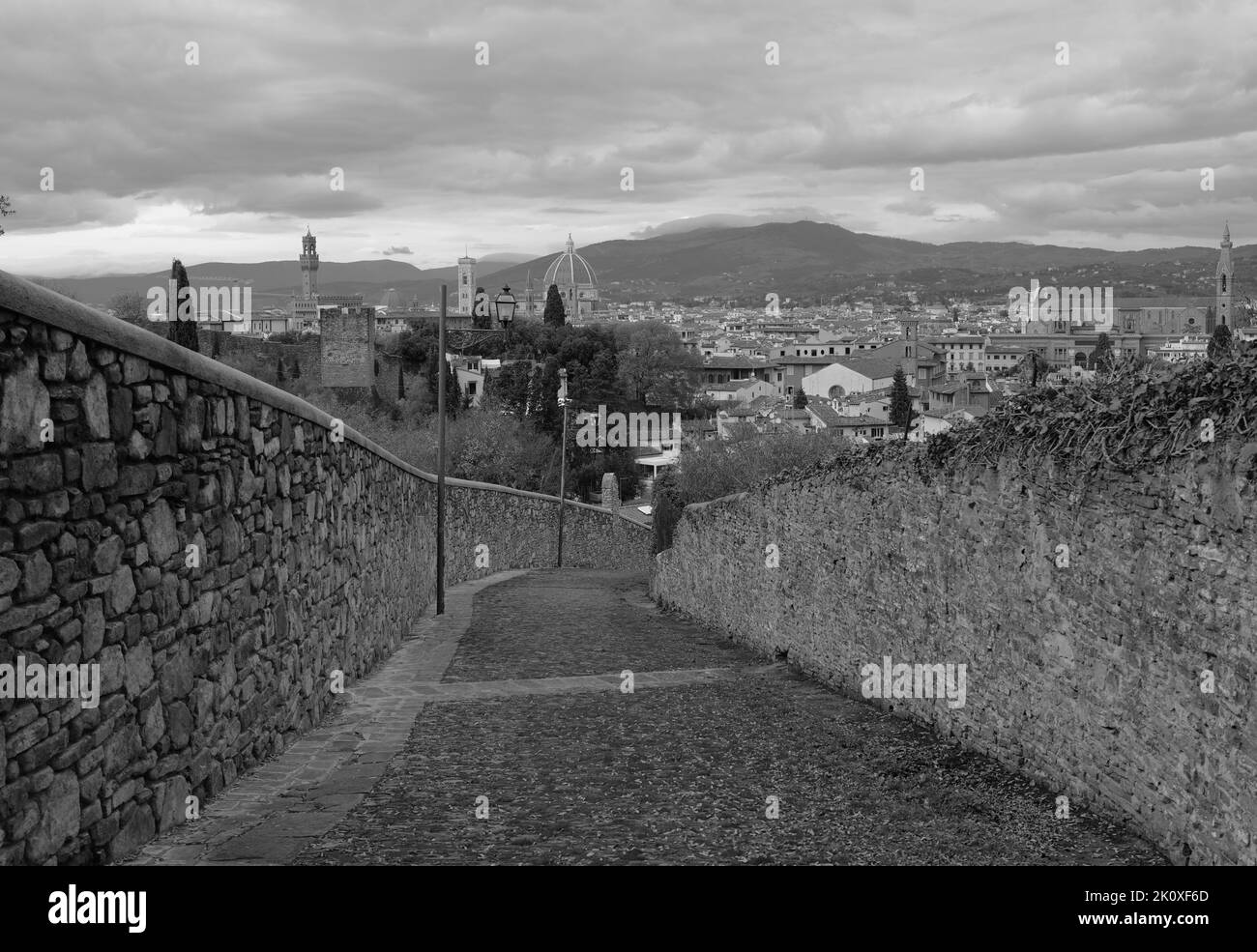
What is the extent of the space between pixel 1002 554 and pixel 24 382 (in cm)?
523

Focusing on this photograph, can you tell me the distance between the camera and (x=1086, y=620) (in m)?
5.93

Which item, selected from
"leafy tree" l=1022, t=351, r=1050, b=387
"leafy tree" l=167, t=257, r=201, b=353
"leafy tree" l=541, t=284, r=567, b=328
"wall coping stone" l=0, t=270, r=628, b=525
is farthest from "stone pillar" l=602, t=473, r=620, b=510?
"wall coping stone" l=0, t=270, r=628, b=525

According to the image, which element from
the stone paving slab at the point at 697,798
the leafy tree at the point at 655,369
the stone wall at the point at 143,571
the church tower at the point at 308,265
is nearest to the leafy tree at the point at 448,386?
the leafy tree at the point at 655,369

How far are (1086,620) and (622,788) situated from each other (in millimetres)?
2571

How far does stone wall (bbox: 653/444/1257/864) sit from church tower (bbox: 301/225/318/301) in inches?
5188

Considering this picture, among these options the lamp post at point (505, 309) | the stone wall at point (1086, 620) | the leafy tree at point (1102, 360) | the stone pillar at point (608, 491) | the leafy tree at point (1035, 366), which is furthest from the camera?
the stone pillar at point (608, 491)

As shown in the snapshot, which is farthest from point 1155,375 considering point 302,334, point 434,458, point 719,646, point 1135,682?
point 302,334

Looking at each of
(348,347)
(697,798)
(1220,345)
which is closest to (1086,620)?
(1220,345)

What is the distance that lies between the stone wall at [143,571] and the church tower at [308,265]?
132006 mm

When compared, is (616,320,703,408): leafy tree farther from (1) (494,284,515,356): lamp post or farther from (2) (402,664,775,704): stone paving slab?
(2) (402,664,775,704): stone paving slab

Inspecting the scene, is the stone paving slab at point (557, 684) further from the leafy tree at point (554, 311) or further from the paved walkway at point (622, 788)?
the leafy tree at point (554, 311)

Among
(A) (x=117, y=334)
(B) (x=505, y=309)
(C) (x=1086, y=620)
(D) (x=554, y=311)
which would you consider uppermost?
(D) (x=554, y=311)

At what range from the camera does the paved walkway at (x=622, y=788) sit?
17.4 feet

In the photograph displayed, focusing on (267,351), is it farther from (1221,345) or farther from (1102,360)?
(1221,345)
